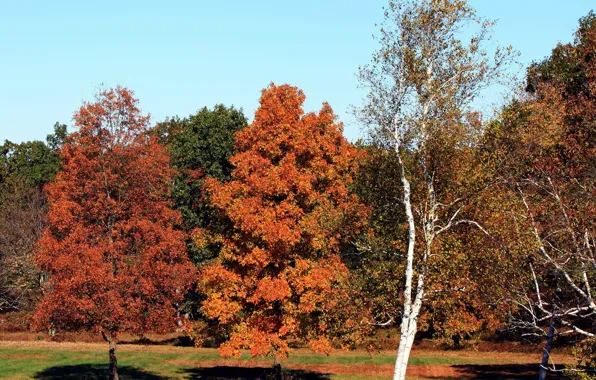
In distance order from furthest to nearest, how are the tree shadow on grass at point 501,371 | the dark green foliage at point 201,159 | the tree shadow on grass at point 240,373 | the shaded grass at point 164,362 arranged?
1. the dark green foliage at point 201,159
2. the shaded grass at point 164,362
3. the tree shadow on grass at point 240,373
4. the tree shadow on grass at point 501,371

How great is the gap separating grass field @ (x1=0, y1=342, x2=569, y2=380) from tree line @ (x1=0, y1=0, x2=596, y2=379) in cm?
697

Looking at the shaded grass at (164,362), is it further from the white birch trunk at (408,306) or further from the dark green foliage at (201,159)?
the white birch trunk at (408,306)

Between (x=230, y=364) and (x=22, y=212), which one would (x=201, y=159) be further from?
(x=22, y=212)

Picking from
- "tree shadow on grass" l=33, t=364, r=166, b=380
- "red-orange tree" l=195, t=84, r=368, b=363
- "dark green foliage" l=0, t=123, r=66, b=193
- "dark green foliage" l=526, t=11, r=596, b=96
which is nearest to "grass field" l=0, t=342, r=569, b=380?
"tree shadow on grass" l=33, t=364, r=166, b=380

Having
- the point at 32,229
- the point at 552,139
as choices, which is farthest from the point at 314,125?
the point at 32,229

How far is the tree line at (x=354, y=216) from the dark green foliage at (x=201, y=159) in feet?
0.70

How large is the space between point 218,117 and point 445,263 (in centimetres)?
4093

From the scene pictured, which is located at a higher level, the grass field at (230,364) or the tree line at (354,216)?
the tree line at (354,216)

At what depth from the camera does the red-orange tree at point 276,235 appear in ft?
132

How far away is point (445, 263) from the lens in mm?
27797

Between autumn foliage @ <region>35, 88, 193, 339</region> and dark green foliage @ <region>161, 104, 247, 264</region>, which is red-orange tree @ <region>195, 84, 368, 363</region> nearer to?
autumn foliage @ <region>35, 88, 193, 339</region>

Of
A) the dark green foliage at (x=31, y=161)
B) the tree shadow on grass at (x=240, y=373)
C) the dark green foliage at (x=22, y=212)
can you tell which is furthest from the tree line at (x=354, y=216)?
the dark green foliage at (x=31, y=161)

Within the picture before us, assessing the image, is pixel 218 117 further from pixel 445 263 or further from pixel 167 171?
pixel 445 263

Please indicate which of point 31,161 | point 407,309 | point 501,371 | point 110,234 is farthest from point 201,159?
point 31,161
